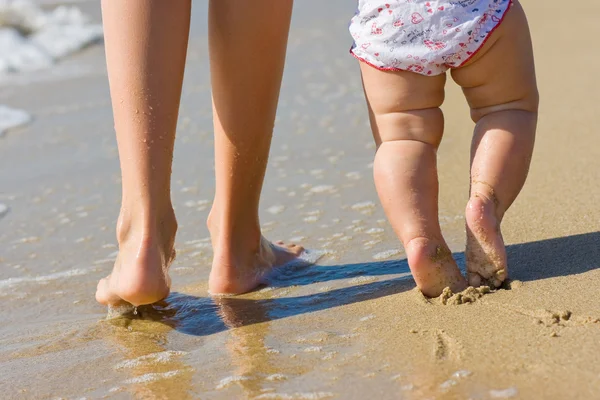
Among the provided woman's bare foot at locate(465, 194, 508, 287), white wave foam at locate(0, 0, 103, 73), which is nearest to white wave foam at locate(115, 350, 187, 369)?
woman's bare foot at locate(465, 194, 508, 287)

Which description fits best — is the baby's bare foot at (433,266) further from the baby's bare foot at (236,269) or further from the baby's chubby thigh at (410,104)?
the baby's bare foot at (236,269)

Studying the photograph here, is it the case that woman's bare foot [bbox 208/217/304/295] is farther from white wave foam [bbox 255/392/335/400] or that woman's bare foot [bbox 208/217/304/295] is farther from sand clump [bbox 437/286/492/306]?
white wave foam [bbox 255/392/335/400]

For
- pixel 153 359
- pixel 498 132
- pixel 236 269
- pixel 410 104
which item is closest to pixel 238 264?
pixel 236 269

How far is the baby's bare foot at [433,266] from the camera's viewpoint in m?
2.03

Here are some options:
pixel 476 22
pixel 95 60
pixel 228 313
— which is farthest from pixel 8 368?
pixel 95 60

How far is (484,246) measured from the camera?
6.66ft

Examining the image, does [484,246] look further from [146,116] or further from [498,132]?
[146,116]

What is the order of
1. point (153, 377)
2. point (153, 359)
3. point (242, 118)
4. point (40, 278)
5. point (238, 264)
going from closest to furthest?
1. point (153, 377)
2. point (153, 359)
3. point (242, 118)
4. point (238, 264)
5. point (40, 278)

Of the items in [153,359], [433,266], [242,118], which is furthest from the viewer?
[242,118]

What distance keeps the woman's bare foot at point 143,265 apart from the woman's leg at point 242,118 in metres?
0.25

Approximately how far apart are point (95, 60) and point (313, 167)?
341 cm

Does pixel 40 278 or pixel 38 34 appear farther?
pixel 38 34

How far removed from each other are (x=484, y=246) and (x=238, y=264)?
0.67 m

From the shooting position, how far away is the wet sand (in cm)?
171
